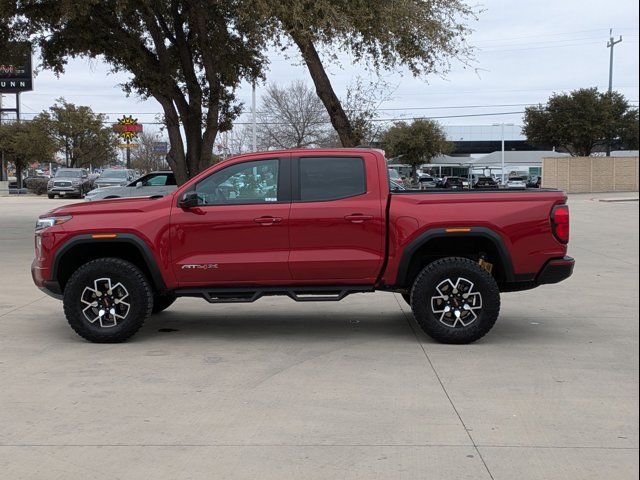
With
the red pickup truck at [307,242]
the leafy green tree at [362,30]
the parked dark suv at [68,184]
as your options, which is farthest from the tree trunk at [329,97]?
the parked dark suv at [68,184]

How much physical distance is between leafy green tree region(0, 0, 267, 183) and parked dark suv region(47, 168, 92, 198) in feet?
82.2

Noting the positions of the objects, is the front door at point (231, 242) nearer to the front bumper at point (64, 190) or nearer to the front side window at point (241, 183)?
the front side window at point (241, 183)

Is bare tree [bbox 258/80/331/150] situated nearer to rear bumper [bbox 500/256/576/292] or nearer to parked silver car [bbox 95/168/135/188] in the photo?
parked silver car [bbox 95/168/135/188]

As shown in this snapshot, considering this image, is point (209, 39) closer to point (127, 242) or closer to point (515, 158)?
point (127, 242)

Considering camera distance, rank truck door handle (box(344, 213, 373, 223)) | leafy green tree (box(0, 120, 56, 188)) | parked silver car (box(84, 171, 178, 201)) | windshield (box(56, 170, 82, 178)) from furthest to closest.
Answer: leafy green tree (box(0, 120, 56, 188)) < windshield (box(56, 170, 82, 178)) < parked silver car (box(84, 171, 178, 201)) < truck door handle (box(344, 213, 373, 223))

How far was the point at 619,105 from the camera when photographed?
5178 cm

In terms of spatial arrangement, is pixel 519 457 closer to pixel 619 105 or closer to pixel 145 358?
pixel 145 358

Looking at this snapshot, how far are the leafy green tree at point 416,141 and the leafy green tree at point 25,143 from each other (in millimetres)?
27667

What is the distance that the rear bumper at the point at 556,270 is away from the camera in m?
7.44

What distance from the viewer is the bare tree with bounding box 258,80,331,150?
50750 millimetres

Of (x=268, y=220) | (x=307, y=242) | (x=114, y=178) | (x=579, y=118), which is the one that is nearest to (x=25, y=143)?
(x=114, y=178)

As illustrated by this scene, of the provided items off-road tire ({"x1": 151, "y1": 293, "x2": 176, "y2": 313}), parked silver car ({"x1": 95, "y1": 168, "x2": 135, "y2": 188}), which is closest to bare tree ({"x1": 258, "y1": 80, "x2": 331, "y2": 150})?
parked silver car ({"x1": 95, "y1": 168, "x2": 135, "y2": 188})

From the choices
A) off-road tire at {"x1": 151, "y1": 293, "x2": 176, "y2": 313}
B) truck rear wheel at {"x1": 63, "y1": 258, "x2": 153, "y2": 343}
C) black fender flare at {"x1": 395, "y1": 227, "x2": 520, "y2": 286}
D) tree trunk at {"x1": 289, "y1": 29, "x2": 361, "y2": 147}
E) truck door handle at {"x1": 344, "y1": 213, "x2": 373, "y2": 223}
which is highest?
tree trunk at {"x1": 289, "y1": 29, "x2": 361, "y2": 147}

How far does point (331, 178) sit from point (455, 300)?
1794 millimetres
